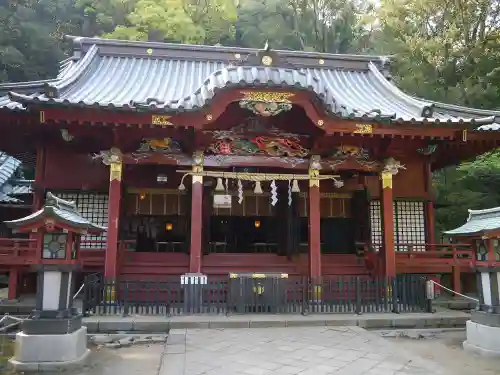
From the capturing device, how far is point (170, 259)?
1174cm

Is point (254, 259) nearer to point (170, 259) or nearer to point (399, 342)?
point (170, 259)

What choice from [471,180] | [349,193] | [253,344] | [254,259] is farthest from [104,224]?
[471,180]

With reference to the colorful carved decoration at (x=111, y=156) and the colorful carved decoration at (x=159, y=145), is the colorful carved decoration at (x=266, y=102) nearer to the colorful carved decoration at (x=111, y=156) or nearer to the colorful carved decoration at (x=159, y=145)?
the colorful carved decoration at (x=159, y=145)

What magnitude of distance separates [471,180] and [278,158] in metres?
9.14

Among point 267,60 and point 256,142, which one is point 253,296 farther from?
point 267,60

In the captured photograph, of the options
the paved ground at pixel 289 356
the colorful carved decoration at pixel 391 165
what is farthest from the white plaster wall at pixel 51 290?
the colorful carved decoration at pixel 391 165

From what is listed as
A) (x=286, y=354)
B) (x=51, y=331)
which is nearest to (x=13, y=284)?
(x=51, y=331)

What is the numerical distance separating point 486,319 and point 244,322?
4141 millimetres

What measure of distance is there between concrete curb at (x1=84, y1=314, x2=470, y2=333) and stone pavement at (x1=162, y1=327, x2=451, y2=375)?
10.9 inches

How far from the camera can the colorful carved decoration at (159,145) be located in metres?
10.2

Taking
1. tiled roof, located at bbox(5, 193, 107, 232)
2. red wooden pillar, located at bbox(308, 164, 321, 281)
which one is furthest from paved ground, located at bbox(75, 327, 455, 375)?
red wooden pillar, located at bbox(308, 164, 321, 281)

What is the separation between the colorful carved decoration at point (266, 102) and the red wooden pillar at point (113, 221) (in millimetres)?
3340

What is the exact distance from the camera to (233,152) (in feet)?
34.7

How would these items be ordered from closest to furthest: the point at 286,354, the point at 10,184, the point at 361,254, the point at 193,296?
the point at 286,354 → the point at 193,296 → the point at 361,254 → the point at 10,184
